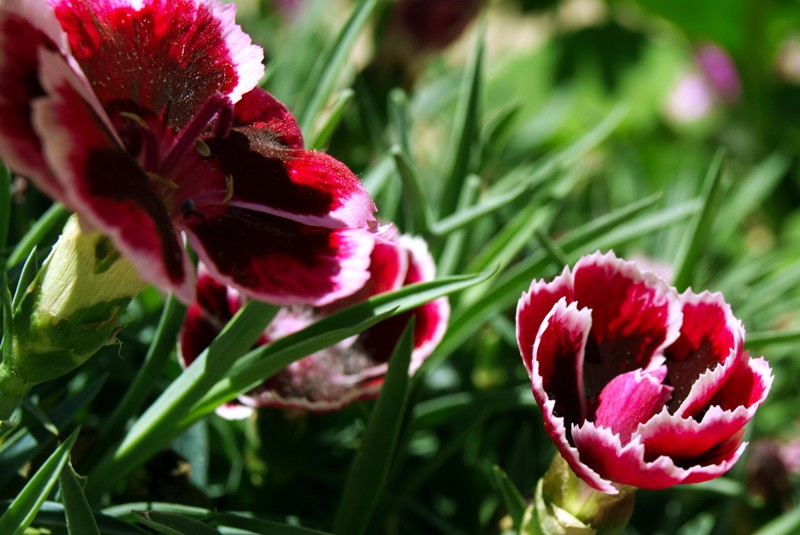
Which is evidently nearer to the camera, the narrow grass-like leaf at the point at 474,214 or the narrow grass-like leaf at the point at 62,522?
the narrow grass-like leaf at the point at 62,522

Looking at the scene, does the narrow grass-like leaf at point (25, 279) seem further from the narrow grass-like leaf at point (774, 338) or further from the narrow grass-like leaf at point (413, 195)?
the narrow grass-like leaf at point (774, 338)

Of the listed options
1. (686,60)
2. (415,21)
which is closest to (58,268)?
(415,21)

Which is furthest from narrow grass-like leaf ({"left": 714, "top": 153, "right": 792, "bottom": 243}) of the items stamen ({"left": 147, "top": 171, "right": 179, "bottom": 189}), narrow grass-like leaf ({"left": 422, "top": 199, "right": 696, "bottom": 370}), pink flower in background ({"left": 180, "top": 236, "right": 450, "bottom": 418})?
stamen ({"left": 147, "top": 171, "right": 179, "bottom": 189})

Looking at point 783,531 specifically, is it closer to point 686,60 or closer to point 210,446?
point 210,446

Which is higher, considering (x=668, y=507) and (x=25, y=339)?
(x=25, y=339)

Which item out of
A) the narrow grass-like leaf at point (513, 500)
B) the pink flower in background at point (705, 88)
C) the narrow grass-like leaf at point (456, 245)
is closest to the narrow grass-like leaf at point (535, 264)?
the narrow grass-like leaf at point (456, 245)

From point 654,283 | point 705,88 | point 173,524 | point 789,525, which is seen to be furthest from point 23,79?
point 705,88

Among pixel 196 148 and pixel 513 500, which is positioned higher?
pixel 196 148

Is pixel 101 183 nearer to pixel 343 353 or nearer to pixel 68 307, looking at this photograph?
pixel 68 307
